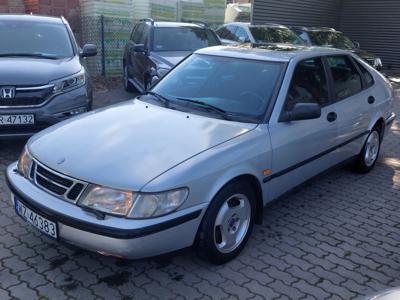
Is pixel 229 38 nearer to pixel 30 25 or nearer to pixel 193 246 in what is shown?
pixel 30 25

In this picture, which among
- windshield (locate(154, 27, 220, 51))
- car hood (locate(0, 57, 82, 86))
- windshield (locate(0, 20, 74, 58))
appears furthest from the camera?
windshield (locate(154, 27, 220, 51))

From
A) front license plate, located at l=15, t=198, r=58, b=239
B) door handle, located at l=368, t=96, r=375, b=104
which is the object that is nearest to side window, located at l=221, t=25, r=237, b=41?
door handle, located at l=368, t=96, r=375, b=104

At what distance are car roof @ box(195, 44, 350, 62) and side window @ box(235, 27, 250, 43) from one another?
730cm

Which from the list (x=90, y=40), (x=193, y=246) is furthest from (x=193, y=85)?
(x=90, y=40)

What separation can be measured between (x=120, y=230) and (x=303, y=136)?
6.52 ft

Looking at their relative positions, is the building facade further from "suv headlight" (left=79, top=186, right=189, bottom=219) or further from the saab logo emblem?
"suv headlight" (left=79, top=186, right=189, bottom=219)

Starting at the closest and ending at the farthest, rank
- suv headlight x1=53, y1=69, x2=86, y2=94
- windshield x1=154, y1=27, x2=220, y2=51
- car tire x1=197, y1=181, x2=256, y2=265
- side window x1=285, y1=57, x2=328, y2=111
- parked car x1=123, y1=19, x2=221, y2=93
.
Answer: car tire x1=197, y1=181, x2=256, y2=265 → side window x1=285, y1=57, x2=328, y2=111 → suv headlight x1=53, y1=69, x2=86, y2=94 → parked car x1=123, y1=19, x2=221, y2=93 → windshield x1=154, y1=27, x2=220, y2=51

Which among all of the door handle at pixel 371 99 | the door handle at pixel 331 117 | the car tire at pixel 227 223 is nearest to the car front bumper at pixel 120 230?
the car tire at pixel 227 223

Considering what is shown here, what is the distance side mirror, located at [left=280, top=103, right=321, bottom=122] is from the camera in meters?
3.70

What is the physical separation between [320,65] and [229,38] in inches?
332

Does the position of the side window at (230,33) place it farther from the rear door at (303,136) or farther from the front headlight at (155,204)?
the front headlight at (155,204)

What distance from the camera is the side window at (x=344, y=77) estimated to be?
4.63 metres

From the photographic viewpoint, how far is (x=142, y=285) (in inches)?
122

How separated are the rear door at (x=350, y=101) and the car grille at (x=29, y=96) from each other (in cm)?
324
